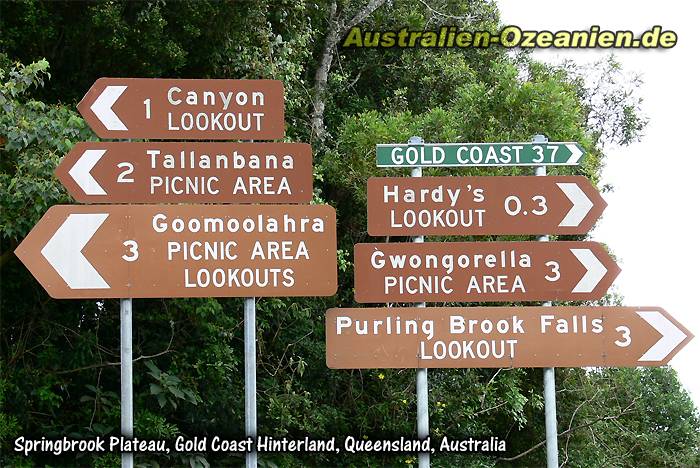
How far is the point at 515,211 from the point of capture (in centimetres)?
663

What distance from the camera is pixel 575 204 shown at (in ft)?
21.7

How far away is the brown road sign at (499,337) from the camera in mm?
6367

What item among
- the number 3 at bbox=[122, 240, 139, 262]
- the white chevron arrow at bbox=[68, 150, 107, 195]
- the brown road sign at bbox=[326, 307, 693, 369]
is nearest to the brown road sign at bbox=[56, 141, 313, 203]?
the white chevron arrow at bbox=[68, 150, 107, 195]

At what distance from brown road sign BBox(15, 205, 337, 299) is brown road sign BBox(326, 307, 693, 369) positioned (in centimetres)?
47

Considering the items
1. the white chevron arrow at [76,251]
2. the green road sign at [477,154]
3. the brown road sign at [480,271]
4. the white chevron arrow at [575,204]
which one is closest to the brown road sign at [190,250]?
the white chevron arrow at [76,251]

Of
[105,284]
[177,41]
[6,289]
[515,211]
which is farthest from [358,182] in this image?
[105,284]

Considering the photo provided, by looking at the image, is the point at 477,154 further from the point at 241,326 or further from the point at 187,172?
the point at 241,326

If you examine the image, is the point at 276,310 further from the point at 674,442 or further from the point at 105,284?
the point at 674,442

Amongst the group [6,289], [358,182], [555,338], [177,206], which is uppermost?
[358,182]

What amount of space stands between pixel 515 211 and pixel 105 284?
2.93m

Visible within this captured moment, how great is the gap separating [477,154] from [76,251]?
9.35ft

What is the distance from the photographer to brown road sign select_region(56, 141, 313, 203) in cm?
616

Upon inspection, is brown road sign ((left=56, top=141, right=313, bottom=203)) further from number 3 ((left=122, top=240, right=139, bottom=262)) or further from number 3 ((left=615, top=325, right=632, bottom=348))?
number 3 ((left=615, top=325, right=632, bottom=348))

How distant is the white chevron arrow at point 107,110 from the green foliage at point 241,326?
2115mm
